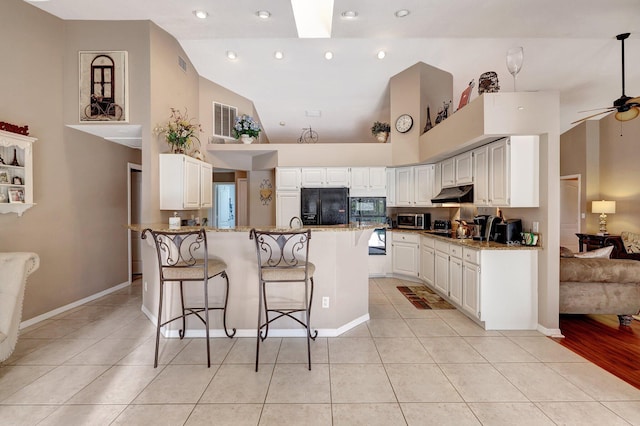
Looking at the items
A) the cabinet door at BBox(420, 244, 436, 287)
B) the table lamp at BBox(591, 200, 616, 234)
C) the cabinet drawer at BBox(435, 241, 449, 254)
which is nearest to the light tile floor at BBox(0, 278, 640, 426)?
the cabinet drawer at BBox(435, 241, 449, 254)

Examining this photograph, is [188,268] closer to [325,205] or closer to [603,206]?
[325,205]

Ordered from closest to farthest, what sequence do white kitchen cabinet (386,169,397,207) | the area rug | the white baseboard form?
the white baseboard, the area rug, white kitchen cabinet (386,169,397,207)

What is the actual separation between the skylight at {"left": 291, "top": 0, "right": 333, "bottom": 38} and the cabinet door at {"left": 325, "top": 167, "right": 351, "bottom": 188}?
2224mm

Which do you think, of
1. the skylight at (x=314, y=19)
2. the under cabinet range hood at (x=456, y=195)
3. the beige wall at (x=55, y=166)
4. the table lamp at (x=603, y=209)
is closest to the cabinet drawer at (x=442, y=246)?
the under cabinet range hood at (x=456, y=195)

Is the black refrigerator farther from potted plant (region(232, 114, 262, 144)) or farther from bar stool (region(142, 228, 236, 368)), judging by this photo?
bar stool (region(142, 228, 236, 368))

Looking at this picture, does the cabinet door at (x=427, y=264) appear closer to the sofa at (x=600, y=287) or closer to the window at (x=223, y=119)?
the sofa at (x=600, y=287)

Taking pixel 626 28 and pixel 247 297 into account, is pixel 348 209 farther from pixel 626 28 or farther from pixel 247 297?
pixel 626 28

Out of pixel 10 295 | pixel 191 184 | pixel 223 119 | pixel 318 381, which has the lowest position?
pixel 318 381

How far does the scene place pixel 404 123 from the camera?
5359 millimetres

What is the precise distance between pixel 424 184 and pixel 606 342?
10.4 ft

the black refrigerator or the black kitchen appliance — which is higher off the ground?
the black refrigerator

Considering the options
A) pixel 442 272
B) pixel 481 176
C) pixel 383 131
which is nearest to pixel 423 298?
pixel 442 272

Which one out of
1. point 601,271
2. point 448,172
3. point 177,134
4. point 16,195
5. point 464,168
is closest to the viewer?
point 16,195

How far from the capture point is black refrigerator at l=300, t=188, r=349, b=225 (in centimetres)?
551
